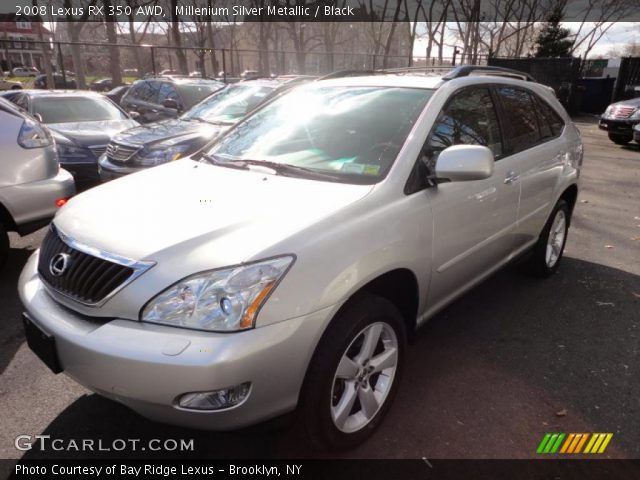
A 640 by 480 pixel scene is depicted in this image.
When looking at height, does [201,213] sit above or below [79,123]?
above

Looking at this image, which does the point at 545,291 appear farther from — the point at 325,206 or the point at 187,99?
the point at 187,99

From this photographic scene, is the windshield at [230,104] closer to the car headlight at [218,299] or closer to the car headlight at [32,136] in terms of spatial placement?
the car headlight at [32,136]

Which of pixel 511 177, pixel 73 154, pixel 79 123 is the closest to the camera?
pixel 511 177

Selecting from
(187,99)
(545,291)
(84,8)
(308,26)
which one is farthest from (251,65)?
(545,291)

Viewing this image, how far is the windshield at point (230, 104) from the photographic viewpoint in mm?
7098

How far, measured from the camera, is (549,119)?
4.04 m

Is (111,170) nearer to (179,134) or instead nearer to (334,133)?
(179,134)

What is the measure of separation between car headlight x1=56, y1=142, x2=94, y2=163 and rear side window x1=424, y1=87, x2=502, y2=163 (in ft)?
18.9

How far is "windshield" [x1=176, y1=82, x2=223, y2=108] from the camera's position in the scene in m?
9.73

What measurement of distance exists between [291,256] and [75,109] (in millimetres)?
7692

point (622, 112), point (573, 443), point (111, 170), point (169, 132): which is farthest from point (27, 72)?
point (573, 443)

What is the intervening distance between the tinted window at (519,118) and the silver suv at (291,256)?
0.20 feet

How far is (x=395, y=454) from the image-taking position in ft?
7.62

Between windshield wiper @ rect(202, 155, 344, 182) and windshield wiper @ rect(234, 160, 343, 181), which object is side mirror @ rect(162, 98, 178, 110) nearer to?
windshield wiper @ rect(202, 155, 344, 182)
